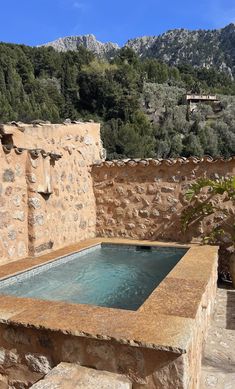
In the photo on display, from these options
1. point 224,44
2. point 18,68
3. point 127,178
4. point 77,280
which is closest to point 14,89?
point 18,68

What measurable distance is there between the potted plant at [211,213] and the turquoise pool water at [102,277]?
0.74m

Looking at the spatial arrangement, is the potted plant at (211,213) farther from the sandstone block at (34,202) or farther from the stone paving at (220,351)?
the sandstone block at (34,202)

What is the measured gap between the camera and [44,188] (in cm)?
533

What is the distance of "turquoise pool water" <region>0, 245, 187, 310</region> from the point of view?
3.71m

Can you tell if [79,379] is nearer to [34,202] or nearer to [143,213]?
[34,202]

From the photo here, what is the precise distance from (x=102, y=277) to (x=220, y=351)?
5.22ft

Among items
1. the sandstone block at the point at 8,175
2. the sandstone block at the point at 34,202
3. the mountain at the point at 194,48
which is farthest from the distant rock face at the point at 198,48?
the sandstone block at the point at 8,175

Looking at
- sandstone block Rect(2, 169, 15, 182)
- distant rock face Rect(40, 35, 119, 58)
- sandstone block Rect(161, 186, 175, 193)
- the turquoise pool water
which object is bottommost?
the turquoise pool water

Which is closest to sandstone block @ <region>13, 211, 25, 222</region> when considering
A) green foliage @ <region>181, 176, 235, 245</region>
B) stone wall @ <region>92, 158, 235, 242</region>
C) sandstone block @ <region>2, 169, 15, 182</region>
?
sandstone block @ <region>2, 169, 15, 182</region>

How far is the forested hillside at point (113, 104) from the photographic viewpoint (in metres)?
36.2

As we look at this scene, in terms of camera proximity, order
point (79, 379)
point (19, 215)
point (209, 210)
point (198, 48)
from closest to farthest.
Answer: point (79, 379), point (19, 215), point (209, 210), point (198, 48)

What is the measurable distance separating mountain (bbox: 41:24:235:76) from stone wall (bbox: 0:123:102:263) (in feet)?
268

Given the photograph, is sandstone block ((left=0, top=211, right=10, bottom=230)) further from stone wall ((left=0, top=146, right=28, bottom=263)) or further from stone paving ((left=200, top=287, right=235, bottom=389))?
stone paving ((left=200, top=287, right=235, bottom=389))

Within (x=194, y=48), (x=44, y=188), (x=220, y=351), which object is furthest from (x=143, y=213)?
(x=194, y=48)
